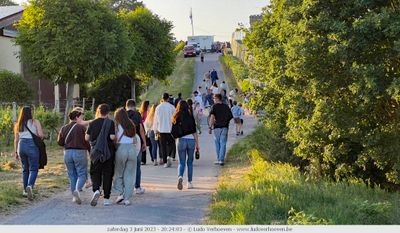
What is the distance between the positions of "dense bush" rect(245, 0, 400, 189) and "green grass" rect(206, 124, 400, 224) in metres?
0.93

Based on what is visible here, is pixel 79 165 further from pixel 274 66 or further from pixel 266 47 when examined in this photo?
pixel 266 47

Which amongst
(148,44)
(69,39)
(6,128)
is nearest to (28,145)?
(6,128)

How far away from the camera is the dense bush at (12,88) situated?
24453 mm

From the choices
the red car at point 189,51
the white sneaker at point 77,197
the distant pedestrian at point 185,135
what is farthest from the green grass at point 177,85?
the white sneaker at point 77,197

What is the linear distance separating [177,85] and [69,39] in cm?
2230

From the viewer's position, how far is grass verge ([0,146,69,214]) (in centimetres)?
946

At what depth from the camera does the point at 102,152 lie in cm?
898

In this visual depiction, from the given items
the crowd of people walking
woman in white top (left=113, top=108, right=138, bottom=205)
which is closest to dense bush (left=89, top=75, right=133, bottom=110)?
the crowd of people walking

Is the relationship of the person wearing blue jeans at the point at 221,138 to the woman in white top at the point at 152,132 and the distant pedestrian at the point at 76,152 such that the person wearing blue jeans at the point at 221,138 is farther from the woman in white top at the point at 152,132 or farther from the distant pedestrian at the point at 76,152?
the distant pedestrian at the point at 76,152

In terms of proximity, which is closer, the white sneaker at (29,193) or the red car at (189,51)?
the white sneaker at (29,193)

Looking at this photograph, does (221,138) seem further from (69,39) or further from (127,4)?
(127,4)

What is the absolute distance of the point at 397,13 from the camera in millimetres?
9859

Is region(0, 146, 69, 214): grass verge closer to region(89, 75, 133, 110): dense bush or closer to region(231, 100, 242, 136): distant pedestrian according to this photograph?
region(231, 100, 242, 136): distant pedestrian

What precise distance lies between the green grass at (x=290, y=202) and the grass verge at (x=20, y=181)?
308cm
